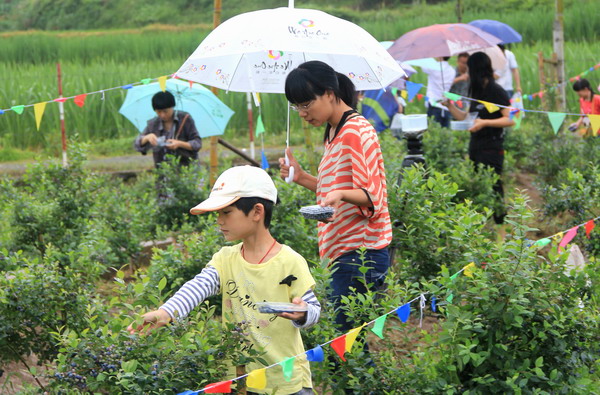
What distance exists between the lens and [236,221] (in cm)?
325

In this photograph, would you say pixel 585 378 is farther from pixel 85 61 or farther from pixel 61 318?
pixel 85 61

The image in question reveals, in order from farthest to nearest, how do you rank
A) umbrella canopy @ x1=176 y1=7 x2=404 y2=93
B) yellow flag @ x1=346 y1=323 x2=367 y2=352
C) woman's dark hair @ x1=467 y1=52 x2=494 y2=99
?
1. woman's dark hair @ x1=467 y1=52 x2=494 y2=99
2. umbrella canopy @ x1=176 y1=7 x2=404 y2=93
3. yellow flag @ x1=346 y1=323 x2=367 y2=352

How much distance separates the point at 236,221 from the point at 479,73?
14.4 ft

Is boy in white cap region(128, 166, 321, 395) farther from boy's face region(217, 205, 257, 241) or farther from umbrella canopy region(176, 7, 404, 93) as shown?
umbrella canopy region(176, 7, 404, 93)

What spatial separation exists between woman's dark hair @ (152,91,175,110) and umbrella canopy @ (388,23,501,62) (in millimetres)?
2276

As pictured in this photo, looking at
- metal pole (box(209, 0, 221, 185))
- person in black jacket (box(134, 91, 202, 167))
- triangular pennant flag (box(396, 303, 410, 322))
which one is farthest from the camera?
person in black jacket (box(134, 91, 202, 167))

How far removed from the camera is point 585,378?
367cm

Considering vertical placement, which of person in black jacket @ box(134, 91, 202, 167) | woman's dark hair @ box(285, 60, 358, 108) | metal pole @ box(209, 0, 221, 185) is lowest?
person in black jacket @ box(134, 91, 202, 167)

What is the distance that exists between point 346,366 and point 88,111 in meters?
10.1

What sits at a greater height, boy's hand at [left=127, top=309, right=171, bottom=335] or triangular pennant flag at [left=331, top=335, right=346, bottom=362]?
boy's hand at [left=127, top=309, right=171, bottom=335]

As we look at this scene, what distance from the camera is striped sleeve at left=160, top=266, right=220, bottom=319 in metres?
3.20

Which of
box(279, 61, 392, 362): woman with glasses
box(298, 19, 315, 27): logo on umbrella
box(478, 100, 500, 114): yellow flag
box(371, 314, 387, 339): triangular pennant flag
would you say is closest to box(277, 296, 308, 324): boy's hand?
box(371, 314, 387, 339): triangular pennant flag

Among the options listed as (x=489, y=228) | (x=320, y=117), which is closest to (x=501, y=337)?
(x=320, y=117)

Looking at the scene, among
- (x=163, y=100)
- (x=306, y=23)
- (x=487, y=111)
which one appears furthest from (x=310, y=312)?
(x=163, y=100)
